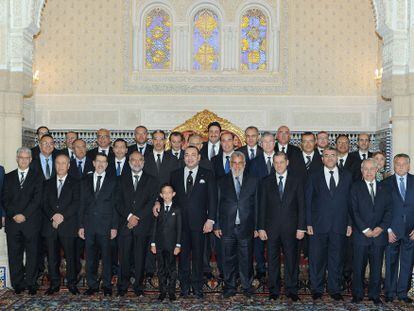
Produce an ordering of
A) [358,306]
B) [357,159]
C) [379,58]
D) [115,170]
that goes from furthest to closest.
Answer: [379,58]
[357,159]
[115,170]
[358,306]

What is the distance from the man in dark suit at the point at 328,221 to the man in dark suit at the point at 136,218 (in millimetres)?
1468

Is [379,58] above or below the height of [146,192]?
above

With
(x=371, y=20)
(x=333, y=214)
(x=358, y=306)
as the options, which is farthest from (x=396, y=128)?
(x=371, y=20)

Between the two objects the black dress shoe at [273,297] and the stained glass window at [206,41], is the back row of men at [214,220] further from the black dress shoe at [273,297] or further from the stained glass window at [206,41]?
the stained glass window at [206,41]

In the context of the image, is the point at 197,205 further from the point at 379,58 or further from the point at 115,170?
the point at 379,58

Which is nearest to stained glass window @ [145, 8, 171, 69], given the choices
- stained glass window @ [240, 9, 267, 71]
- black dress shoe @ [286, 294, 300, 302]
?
stained glass window @ [240, 9, 267, 71]

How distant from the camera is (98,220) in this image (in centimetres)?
595

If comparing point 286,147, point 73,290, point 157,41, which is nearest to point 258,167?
point 286,147

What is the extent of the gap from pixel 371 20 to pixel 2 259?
746 cm

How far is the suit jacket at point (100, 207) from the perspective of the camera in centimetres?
595

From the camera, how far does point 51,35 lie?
1109cm

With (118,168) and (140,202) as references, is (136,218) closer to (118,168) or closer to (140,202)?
(140,202)

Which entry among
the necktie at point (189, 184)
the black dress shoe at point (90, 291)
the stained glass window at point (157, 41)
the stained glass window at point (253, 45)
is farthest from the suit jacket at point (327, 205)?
the stained glass window at point (157, 41)

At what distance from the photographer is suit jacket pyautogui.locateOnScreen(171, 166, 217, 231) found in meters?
5.92
